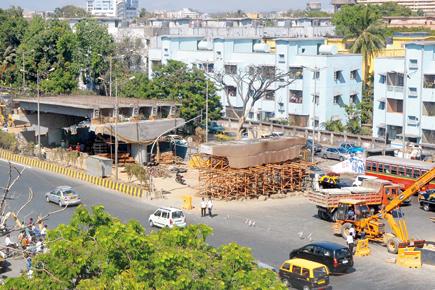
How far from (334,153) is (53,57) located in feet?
123

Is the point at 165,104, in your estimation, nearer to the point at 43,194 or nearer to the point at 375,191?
the point at 43,194

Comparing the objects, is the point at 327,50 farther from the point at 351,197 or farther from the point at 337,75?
the point at 351,197

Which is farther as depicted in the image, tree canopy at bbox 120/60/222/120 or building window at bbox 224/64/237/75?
building window at bbox 224/64/237/75

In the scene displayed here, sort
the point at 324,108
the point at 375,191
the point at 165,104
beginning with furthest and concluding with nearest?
the point at 324,108, the point at 165,104, the point at 375,191

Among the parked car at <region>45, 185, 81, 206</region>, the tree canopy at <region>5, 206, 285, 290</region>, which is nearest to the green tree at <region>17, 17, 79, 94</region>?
the parked car at <region>45, 185, 81, 206</region>

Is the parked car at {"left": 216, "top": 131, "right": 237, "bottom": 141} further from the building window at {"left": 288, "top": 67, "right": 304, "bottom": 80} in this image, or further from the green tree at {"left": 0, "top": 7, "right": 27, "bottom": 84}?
the green tree at {"left": 0, "top": 7, "right": 27, "bottom": 84}

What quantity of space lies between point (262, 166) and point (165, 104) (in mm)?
15241

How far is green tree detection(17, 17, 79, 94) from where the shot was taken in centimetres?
7975

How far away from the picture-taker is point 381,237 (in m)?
33.4

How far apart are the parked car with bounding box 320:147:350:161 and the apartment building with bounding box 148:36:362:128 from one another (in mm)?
7241

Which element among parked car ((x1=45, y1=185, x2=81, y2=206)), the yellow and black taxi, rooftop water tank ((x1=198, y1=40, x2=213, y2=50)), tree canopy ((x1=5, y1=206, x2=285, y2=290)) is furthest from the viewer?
rooftop water tank ((x1=198, y1=40, x2=213, y2=50))

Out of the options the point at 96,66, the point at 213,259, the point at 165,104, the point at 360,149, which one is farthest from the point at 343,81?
the point at 213,259

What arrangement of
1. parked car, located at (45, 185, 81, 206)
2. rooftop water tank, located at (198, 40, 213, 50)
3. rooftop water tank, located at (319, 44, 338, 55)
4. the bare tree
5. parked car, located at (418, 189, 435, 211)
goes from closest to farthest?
parked car, located at (418, 189, 435, 211), parked car, located at (45, 185, 81, 206), the bare tree, rooftop water tank, located at (319, 44, 338, 55), rooftop water tank, located at (198, 40, 213, 50)

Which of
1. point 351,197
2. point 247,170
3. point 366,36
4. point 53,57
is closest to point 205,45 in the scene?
point 53,57
